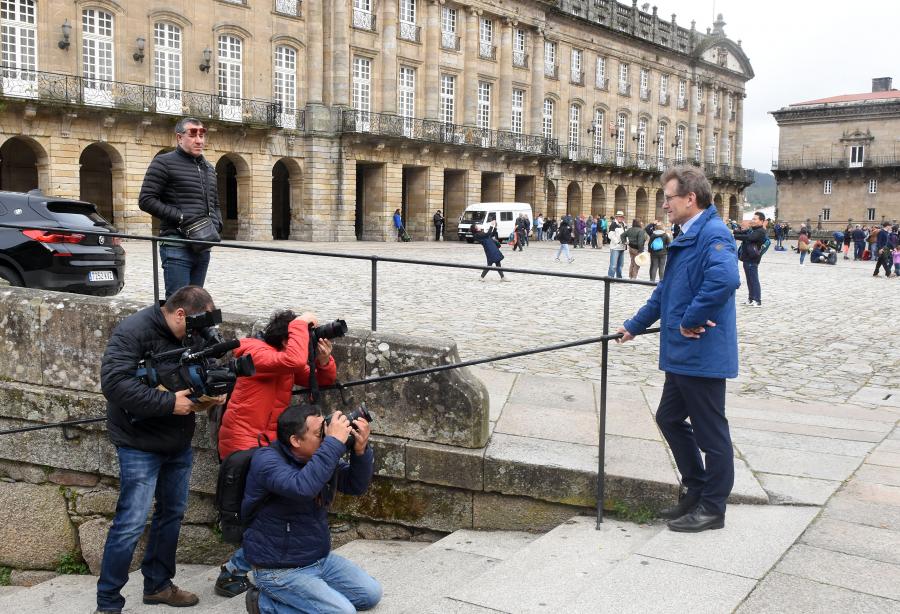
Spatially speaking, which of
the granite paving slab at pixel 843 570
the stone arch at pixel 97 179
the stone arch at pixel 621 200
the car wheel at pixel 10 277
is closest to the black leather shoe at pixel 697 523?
the granite paving slab at pixel 843 570

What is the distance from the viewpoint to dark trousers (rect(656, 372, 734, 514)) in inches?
183

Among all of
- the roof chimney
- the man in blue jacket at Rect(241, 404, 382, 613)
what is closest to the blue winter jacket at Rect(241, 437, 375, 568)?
the man in blue jacket at Rect(241, 404, 382, 613)

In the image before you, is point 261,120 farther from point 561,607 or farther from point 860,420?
point 561,607

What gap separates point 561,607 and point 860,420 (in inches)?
180

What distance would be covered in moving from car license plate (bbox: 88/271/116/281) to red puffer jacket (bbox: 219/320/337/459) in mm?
4449

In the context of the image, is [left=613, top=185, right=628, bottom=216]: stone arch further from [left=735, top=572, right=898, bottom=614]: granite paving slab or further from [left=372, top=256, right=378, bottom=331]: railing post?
[left=735, top=572, right=898, bottom=614]: granite paving slab

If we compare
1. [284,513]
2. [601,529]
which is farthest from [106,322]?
[601,529]

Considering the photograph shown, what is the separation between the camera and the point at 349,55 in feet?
128

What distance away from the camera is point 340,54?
38.3 meters

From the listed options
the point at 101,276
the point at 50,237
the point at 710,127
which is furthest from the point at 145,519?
the point at 710,127

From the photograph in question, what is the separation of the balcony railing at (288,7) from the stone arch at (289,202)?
6.17 metres

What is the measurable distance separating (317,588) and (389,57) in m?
38.4

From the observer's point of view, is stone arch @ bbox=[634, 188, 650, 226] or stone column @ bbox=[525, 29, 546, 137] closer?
stone column @ bbox=[525, 29, 546, 137]

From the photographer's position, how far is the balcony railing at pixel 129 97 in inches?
1145
